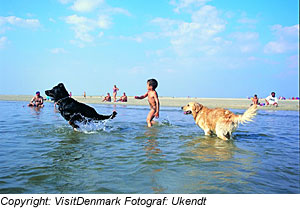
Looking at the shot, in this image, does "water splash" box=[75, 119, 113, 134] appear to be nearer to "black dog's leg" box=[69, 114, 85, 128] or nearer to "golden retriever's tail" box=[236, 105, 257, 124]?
"black dog's leg" box=[69, 114, 85, 128]

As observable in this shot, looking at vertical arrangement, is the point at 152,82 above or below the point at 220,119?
above

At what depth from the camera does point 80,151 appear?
4.39m

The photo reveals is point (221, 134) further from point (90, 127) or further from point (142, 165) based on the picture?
point (90, 127)

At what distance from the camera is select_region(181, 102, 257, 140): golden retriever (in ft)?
18.4

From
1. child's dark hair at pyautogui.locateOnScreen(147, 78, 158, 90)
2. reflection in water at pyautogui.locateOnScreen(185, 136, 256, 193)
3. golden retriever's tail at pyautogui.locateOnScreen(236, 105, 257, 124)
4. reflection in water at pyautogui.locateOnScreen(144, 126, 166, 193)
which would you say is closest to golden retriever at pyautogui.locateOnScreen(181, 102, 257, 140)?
golden retriever's tail at pyautogui.locateOnScreen(236, 105, 257, 124)

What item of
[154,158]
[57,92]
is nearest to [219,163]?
[154,158]

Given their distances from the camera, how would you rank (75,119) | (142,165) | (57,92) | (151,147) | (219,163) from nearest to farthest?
1. (142,165)
2. (219,163)
3. (151,147)
4. (57,92)
5. (75,119)

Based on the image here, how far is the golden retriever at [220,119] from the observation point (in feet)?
18.4

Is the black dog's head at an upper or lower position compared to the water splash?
upper

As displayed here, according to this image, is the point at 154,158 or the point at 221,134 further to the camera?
the point at 221,134

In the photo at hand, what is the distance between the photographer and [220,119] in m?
6.17
